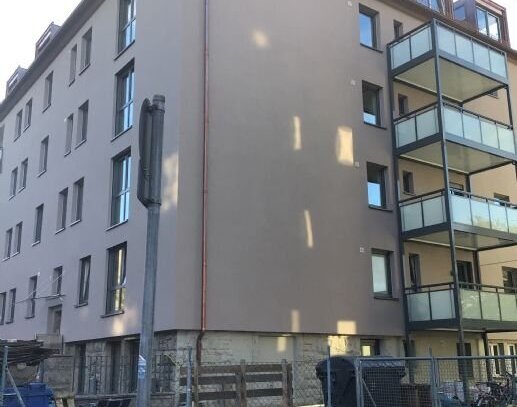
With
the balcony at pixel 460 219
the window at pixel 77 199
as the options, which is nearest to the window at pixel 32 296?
the window at pixel 77 199

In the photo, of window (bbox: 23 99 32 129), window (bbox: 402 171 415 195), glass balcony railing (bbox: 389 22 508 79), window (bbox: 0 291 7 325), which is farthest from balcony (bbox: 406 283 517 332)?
window (bbox: 23 99 32 129)

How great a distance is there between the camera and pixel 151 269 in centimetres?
479

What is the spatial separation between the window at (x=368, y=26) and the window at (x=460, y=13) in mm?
6627

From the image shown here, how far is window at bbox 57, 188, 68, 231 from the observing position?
Answer: 77.2 ft

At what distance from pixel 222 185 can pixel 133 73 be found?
576 centimetres

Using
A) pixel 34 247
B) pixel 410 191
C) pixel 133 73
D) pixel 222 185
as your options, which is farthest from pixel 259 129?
pixel 34 247

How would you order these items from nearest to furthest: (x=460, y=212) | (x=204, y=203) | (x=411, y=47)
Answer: (x=204, y=203) → (x=460, y=212) → (x=411, y=47)

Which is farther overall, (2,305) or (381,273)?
(2,305)

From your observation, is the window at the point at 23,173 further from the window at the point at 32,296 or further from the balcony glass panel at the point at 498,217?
the balcony glass panel at the point at 498,217

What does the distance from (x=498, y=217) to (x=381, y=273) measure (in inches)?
172

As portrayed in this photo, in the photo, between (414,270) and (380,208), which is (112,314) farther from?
(414,270)

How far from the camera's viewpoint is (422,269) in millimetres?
20922

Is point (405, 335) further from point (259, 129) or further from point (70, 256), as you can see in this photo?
point (70, 256)

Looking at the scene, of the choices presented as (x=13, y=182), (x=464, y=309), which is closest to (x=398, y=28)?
(x=464, y=309)
